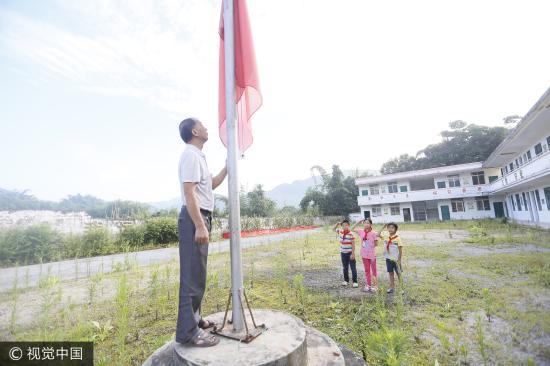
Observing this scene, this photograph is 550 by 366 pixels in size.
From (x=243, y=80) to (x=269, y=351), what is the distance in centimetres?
243

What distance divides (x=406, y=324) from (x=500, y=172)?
101 feet

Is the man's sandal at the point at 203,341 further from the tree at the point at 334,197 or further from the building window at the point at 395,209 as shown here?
the tree at the point at 334,197

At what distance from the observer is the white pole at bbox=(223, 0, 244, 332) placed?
7.76 ft

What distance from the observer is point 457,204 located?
92.5 feet

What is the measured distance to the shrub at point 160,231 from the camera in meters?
18.7

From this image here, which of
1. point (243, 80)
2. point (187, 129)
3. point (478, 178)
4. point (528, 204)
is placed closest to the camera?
point (187, 129)

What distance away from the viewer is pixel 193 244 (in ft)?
7.22

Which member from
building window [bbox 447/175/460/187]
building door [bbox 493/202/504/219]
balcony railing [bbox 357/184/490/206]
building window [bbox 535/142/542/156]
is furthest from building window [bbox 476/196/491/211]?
building window [bbox 535/142/542/156]

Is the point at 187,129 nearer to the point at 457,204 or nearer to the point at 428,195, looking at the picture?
the point at 428,195

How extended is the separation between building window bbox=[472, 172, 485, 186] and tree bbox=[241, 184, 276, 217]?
2422 cm

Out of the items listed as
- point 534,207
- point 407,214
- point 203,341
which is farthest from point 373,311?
point 407,214

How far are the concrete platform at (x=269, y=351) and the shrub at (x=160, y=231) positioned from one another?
701 inches

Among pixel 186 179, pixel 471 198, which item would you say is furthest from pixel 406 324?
pixel 471 198

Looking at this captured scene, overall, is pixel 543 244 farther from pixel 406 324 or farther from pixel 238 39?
pixel 238 39
